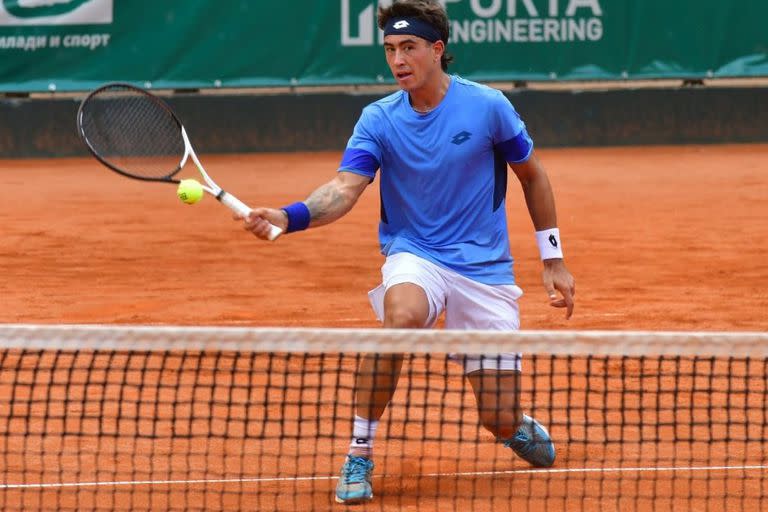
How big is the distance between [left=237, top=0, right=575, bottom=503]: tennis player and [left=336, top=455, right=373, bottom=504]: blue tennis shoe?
36 millimetres

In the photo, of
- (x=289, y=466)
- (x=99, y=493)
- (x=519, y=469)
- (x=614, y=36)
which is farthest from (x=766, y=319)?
(x=614, y=36)

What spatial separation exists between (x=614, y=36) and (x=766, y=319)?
9.01 metres

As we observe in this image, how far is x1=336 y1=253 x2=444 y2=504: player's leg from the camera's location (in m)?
4.61

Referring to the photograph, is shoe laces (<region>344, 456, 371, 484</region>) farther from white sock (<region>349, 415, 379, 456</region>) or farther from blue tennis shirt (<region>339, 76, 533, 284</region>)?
blue tennis shirt (<region>339, 76, 533, 284</region>)

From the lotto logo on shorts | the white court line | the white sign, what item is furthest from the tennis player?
the lotto logo on shorts

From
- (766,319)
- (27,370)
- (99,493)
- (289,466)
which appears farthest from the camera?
(766,319)

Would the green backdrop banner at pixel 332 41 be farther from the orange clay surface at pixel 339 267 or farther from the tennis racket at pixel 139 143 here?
the tennis racket at pixel 139 143

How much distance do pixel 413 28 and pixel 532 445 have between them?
1575 mm

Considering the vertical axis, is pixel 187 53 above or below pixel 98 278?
above

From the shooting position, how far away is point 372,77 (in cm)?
1606

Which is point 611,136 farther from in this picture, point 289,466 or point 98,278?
point 289,466

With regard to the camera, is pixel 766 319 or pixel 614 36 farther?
pixel 614 36

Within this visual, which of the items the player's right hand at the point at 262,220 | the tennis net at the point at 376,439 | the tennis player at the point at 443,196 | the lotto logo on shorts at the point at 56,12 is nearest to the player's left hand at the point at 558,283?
the tennis player at the point at 443,196

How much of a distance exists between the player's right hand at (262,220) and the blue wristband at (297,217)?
0.05m
